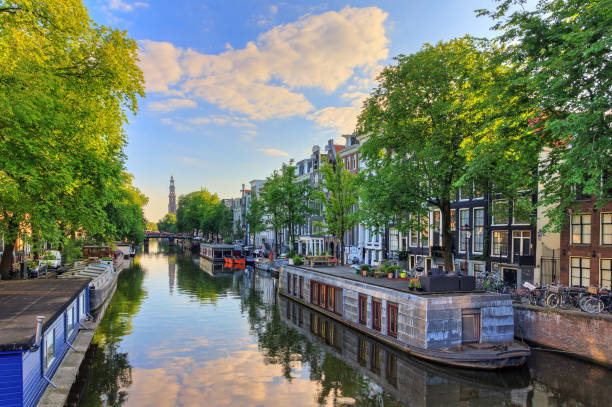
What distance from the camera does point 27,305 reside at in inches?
569

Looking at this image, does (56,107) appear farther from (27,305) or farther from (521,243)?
(521,243)

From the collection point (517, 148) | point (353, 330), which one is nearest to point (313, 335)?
point (353, 330)

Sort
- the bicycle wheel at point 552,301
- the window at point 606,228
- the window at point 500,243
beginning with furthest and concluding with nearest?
the window at point 500,243 → the window at point 606,228 → the bicycle wheel at point 552,301

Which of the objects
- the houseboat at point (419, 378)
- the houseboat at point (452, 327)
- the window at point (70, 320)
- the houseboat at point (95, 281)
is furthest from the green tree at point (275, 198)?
the window at point (70, 320)

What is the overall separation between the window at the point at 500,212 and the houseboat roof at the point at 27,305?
22.7m

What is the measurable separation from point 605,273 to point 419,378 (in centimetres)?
1408

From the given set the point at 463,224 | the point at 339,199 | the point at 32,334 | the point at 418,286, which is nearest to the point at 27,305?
the point at 32,334

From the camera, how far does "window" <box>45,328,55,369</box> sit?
1307cm

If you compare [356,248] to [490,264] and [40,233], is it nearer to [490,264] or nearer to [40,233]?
[490,264]

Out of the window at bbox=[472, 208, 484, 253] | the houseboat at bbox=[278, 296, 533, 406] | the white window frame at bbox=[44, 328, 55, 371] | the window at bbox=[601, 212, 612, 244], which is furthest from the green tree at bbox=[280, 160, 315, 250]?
the white window frame at bbox=[44, 328, 55, 371]

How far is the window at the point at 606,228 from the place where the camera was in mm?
23844

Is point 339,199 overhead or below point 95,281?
overhead

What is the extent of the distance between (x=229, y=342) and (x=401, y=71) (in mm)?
17705

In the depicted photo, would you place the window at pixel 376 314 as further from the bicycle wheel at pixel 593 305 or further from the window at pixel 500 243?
the window at pixel 500 243
